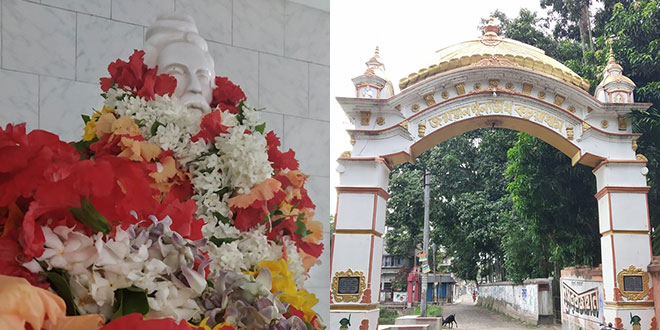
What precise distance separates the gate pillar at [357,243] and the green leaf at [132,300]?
5572 mm

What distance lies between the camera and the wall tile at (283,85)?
7.71 feet

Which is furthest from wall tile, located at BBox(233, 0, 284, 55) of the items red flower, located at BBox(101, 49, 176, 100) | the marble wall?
red flower, located at BBox(101, 49, 176, 100)

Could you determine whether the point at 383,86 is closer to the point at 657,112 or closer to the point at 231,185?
the point at 657,112

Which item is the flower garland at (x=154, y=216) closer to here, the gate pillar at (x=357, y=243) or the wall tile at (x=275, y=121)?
the wall tile at (x=275, y=121)

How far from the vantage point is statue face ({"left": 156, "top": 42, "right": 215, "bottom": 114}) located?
1308mm

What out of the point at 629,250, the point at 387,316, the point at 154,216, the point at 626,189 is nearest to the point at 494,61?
the point at 626,189

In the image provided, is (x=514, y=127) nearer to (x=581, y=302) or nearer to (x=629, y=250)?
(x=629, y=250)

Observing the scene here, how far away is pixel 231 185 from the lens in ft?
3.77

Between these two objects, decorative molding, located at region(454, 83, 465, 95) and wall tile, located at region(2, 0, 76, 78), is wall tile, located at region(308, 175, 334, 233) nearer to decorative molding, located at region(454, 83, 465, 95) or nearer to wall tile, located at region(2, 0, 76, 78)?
wall tile, located at region(2, 0, 76, 78)

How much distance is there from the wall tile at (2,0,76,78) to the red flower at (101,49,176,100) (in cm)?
71

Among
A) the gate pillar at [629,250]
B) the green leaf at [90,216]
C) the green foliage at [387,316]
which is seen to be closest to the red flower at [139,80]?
the green leaf at [90,216]

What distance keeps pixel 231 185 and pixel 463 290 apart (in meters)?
53.4

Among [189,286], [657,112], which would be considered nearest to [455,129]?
[657,112]

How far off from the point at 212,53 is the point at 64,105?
586 millimetres
